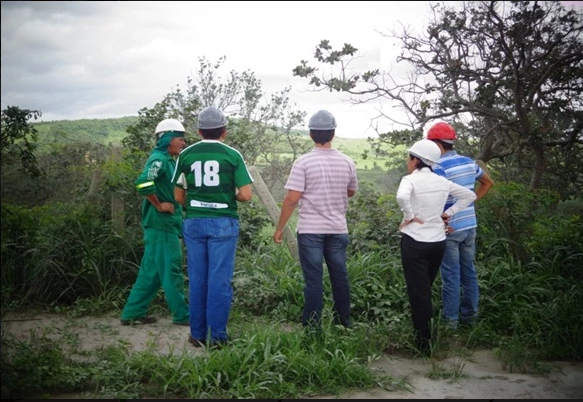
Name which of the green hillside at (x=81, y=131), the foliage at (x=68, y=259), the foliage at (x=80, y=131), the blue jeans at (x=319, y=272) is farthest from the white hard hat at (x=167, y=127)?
the green hillside at (x=81, y=131)

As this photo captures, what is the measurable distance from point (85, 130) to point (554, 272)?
1090 cm

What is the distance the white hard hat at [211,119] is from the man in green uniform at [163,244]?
878 mm

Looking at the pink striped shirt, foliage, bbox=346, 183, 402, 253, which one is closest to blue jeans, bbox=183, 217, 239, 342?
the pink striped shirt

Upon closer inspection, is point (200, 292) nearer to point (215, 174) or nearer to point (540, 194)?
point (215, 174)

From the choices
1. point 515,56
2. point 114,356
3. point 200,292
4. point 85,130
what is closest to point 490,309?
point 200,292

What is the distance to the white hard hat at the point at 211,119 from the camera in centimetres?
538

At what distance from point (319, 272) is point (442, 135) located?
5.90 ft

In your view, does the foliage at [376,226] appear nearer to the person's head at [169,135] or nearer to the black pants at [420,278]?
the black pants at [420,278]

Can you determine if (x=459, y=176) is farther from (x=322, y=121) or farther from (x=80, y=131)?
(x=80, y=131)

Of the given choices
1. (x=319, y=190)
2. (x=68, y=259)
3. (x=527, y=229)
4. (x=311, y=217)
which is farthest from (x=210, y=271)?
(x=527, y=229)

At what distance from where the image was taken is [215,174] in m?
5.31

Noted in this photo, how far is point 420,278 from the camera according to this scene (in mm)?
5336

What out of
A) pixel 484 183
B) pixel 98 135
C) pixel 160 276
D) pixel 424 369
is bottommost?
pixel 424 369

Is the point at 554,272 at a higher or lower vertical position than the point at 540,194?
lower
